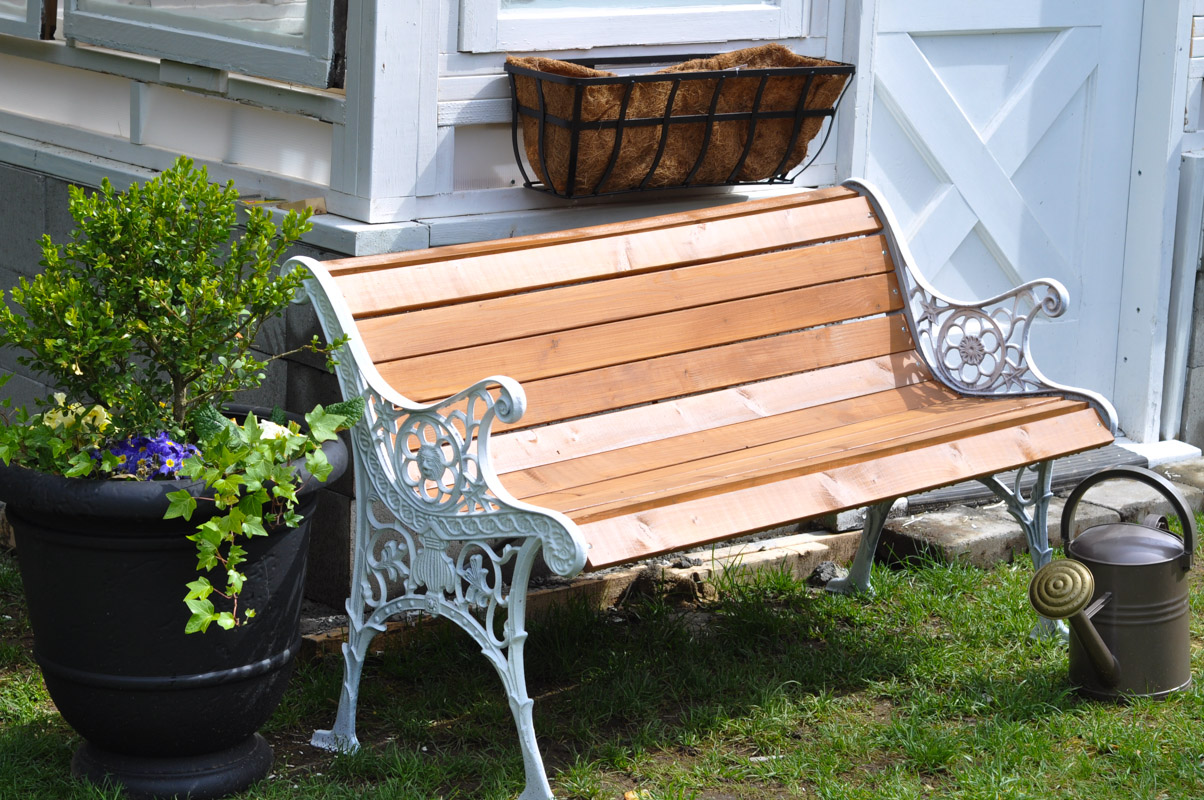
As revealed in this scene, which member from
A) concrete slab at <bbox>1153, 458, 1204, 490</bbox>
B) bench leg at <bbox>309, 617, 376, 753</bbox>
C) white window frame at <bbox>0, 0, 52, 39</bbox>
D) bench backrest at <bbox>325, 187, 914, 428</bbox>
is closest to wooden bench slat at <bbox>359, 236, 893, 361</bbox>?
bench backrest at <bbox>325, 187, 914, 428</bbox>

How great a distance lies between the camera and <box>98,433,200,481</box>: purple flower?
3.00 metres

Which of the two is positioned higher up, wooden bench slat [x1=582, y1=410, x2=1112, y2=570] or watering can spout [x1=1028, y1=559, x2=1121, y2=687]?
wooden bench slat [x1=582, y1=410, x2=1112, y2=570]

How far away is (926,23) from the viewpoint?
5.11 meters

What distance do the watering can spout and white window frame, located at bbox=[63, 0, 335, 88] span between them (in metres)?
2.12

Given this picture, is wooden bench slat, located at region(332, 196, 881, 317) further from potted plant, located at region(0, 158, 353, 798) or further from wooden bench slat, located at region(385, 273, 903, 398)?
potted plant, located at region(0, 158, 353, 798)

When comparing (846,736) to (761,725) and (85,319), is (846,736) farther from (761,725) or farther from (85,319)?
(85,319)

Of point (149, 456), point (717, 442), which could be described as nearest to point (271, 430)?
point (149, 456)

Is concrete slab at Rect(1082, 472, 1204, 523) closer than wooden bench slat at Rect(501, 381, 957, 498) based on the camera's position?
No

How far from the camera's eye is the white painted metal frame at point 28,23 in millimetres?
4672

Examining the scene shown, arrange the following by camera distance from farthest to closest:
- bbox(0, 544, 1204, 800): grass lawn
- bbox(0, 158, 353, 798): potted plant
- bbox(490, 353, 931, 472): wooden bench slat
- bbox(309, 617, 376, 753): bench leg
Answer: bbox(490, 353, 931, 472): wooden bench slat → bbox(309, 617, 376, 753): bench leg → bbox(0, 544, 1204, 800): grass lawn → bbox(0, 158, 353, 798): potted plant

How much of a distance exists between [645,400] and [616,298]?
0.88 feet

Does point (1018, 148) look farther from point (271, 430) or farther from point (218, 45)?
point (271, 430)

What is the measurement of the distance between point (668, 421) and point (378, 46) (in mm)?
1170

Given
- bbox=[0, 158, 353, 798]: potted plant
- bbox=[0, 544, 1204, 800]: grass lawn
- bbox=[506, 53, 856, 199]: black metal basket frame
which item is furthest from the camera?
bbox=[506, 53, 856, 199]: black metal basket frame
